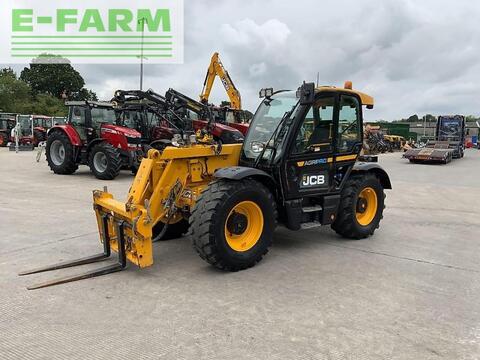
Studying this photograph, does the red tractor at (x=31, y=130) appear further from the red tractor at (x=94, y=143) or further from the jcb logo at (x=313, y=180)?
the jcb logo at (x=313, y=180)

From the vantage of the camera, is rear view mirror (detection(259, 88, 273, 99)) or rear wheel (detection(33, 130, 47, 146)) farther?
rear wheel (detection(33, 130, 47, 146))

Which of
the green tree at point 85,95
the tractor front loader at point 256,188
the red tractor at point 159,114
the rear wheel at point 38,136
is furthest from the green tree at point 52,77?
the tractor front loader at point 256,188

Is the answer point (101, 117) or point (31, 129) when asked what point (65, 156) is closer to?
point (101, 117)

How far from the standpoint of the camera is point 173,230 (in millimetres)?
5844

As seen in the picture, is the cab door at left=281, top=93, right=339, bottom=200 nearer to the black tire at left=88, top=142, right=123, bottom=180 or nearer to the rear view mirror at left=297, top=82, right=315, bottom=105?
the rear view mirror at left=297, top=82, right=315, bottom=105

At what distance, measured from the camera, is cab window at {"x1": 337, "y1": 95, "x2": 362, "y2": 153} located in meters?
5.68

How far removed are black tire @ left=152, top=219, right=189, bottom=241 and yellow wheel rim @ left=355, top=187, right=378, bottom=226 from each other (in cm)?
249

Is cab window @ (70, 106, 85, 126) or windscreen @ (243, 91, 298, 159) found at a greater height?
cab window @ (70, 106, 85, 126)

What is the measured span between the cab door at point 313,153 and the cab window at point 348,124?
130mm

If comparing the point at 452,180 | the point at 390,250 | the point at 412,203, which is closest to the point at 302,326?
→ the point at 390,250

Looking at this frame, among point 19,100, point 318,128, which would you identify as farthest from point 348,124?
point 19,100

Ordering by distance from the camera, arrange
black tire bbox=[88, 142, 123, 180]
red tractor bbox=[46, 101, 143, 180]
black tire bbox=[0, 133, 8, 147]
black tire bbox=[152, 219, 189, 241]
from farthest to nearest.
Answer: black tire bbox=[0, 133, 8, 147], red tractor bbox=[46, 101, 143, 180], black tire bbox=[88, 142, 123, 180], black tire bbox=[152, 219, 189, 241]

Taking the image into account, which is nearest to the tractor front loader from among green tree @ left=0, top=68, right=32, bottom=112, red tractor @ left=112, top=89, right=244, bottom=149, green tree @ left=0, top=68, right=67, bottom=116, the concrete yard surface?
the concrete yard surface

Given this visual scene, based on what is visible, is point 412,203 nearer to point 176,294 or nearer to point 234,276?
point 234,276
